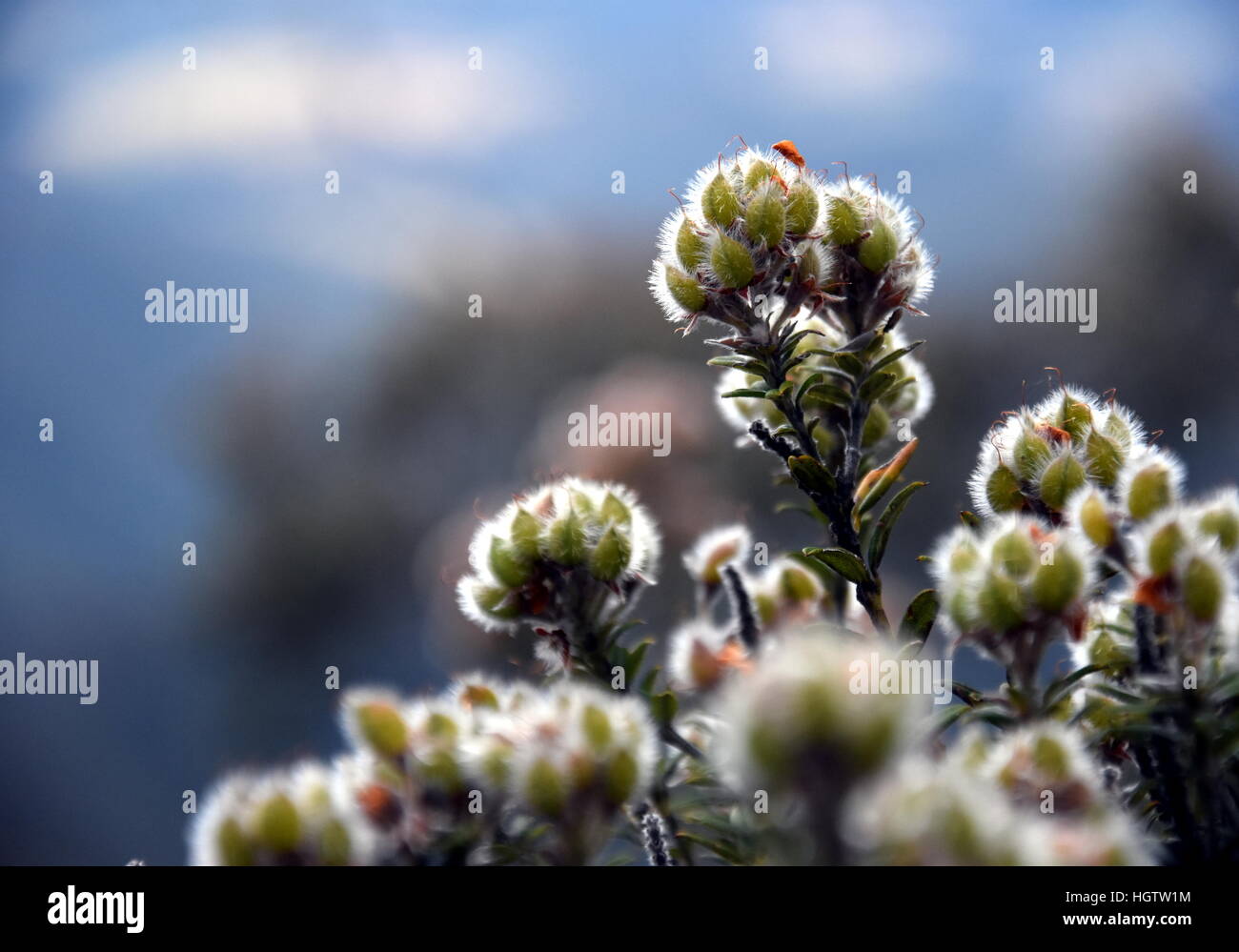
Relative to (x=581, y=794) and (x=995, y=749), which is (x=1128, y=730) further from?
(x=581, y=794)

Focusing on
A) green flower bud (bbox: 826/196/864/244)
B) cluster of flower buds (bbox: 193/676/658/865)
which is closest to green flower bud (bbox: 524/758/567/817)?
cluster of flower buds (bbox: 193/676/658/865)

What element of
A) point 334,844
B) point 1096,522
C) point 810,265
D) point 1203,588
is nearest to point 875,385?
point 810,265

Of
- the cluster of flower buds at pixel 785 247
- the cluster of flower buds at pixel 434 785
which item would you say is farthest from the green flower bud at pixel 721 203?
the cluster of flower buds at pixel 434 785

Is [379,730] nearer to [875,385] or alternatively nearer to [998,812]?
[998,812]

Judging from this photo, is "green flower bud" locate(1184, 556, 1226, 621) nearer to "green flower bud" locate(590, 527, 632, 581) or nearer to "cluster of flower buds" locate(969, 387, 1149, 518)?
"cluster of flower buds" locate(969, 387, 1149, 518)
